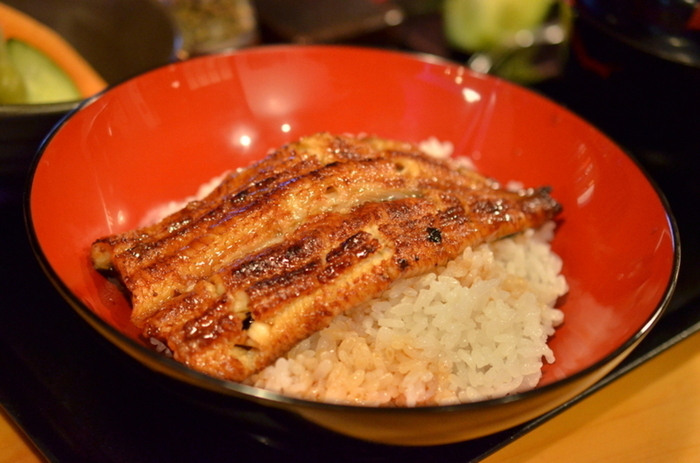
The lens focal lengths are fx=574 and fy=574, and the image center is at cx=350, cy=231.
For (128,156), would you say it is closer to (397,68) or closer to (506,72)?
(397,68)

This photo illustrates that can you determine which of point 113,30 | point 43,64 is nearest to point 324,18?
point 113,30

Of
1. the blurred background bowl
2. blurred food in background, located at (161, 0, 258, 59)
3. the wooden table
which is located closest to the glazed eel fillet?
the wooden table

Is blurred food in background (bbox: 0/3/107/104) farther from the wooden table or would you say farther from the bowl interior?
the wooden table

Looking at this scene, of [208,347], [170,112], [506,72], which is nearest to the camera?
[208,347]

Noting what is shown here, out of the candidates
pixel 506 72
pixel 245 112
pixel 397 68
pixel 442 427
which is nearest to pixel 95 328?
pixel 442 427

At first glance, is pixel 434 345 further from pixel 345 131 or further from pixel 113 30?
pixel 113 30

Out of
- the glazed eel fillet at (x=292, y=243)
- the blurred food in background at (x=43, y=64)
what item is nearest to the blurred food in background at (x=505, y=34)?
the glazed eel fillet at (x=292, y=243)
